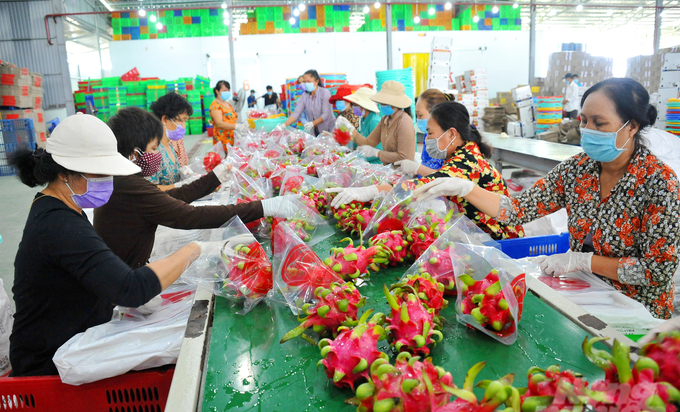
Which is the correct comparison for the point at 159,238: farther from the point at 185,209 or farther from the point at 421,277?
the point at 421,277

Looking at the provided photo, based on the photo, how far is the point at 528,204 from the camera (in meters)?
2.13

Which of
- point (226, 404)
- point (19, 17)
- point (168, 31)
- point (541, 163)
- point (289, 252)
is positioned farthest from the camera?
point (168, 31)

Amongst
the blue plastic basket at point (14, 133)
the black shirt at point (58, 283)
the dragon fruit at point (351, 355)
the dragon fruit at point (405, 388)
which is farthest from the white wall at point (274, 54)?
the dragon fruit at point (405, 388)

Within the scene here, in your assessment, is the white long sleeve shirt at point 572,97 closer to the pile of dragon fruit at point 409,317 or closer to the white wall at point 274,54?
the white wall at point 274,54

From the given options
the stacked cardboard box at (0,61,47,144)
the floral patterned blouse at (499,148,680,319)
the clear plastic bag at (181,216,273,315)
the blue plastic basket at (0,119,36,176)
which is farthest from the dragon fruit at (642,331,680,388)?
the stacked cardboard box at (0,61,47,144)

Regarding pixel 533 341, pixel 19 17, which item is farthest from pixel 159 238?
pixel 19 17

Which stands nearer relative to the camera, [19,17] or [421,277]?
[421,277]

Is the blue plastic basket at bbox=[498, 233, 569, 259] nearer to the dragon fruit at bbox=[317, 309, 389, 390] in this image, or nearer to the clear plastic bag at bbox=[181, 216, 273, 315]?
the clear plastic bag at bbox=[181, 216, 273, 315]

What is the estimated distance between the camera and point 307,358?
3.61ft

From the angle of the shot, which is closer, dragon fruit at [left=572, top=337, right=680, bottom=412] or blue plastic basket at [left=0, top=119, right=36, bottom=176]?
dragon fruit at [left=572, top=337, right=680, bottom=412]

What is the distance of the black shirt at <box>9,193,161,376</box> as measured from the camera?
139 centimetres

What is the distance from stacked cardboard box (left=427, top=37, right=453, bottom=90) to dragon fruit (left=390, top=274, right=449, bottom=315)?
7.38m

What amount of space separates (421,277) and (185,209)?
131cm

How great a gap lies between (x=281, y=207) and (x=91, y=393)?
3.43 ft
